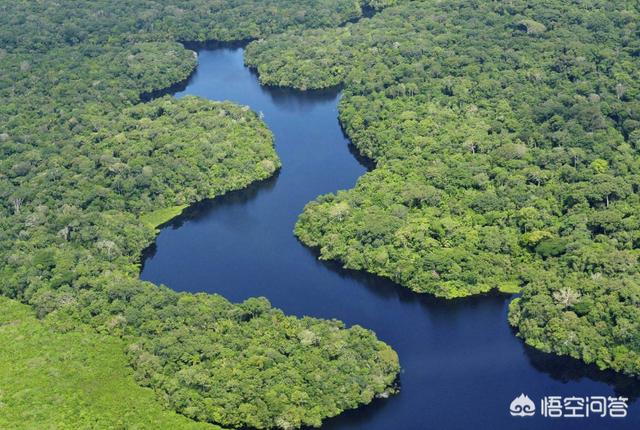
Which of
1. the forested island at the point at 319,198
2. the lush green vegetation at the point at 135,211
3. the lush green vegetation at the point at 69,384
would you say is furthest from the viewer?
the forested island at the point at 319,198

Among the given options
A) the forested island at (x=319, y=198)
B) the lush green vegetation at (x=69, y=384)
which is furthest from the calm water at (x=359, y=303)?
the lush green vegetation at (x=69, y=384)

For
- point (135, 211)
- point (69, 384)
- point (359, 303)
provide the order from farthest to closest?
point (135, 211) < point (359, 303) < point (69, 384)

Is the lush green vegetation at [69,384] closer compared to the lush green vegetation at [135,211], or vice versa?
the lush green vegetation at [69,384]

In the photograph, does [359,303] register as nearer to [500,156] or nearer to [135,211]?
[500,156]

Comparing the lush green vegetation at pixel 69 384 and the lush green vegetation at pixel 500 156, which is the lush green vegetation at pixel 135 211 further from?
the lush green vegetation at pixel 500 156

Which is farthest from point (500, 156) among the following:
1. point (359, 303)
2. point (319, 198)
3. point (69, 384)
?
point (69, 384)

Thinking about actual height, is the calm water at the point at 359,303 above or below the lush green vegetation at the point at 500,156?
below
